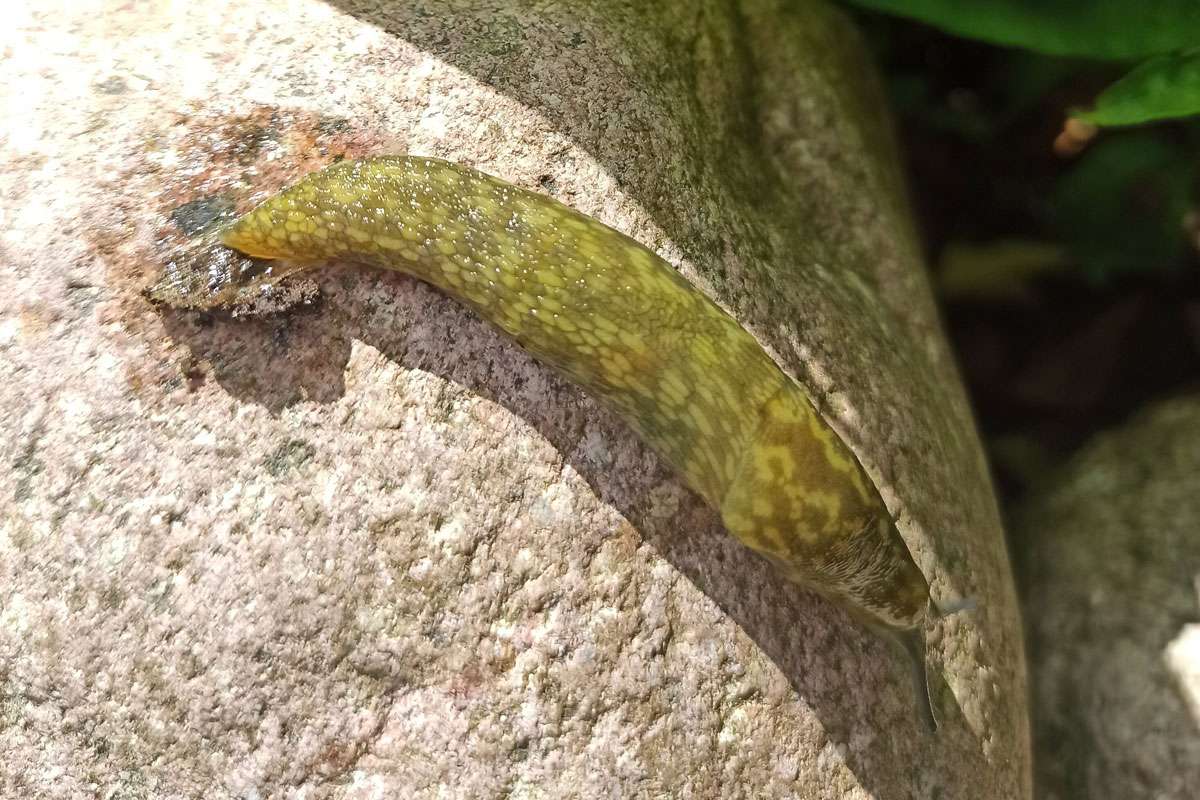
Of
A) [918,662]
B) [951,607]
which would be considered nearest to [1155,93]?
[951,607]

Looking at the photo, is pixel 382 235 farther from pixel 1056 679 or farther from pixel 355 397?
pixel 1056 679

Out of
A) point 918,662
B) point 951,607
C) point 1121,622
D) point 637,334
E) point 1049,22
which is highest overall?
point 1049,22

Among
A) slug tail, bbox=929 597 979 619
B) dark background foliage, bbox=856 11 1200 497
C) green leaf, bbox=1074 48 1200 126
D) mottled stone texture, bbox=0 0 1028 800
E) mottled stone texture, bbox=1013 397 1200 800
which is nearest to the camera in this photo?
mottled stone texture, bbox=0 0 1028 800

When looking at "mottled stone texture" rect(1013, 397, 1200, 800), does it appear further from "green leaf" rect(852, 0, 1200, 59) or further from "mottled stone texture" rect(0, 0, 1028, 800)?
"green leaf" rect(852, 0, 1200, 59)

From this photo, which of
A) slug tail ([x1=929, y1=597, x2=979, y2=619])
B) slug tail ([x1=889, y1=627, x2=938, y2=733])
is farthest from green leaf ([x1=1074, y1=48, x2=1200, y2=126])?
slug tail ([x1=889, y1=627, x2=938, y2=733])

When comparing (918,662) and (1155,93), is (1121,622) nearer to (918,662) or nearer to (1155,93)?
(918,662)

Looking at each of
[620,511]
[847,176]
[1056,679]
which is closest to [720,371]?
[620,511]

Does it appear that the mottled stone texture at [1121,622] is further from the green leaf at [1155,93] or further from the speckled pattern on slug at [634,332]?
the green leaf at [1155,93]
